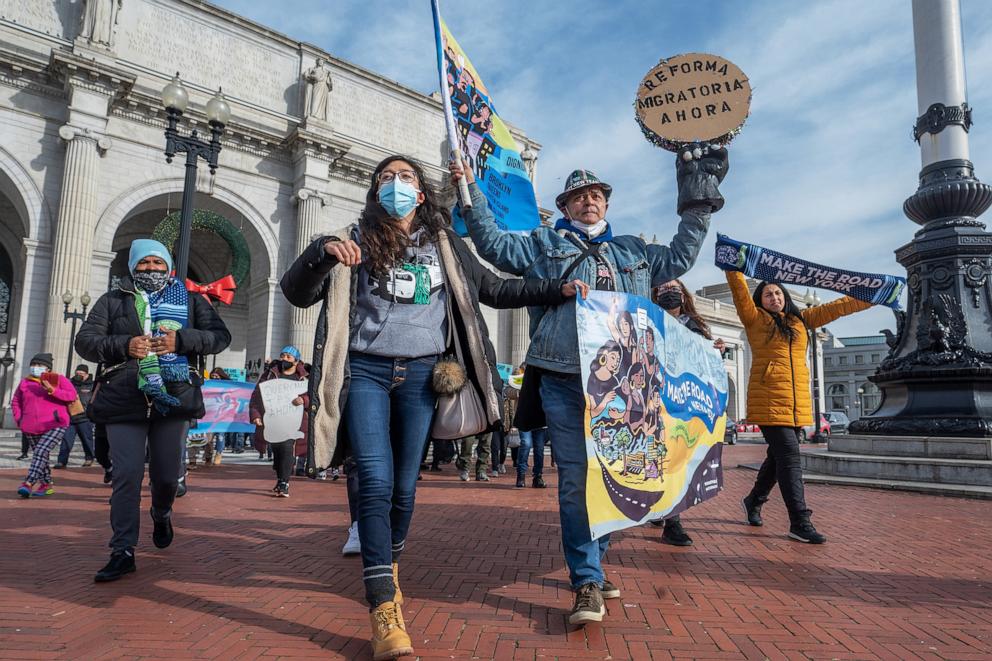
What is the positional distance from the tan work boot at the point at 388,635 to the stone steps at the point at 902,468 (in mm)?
8448

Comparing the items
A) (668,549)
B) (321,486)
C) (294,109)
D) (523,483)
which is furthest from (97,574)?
(294,109)

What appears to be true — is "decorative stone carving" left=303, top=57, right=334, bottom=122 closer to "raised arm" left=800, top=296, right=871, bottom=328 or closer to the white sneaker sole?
"raised arm" left=800, top=296, right=871, bottom=328

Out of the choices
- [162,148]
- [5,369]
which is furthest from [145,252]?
[162,148]

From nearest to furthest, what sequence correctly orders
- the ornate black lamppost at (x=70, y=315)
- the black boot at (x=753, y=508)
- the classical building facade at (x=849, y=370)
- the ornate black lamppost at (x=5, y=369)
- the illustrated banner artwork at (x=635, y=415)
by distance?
1. the illustrated banner artwork at (x=635, y=415)
2. the black boot at (x=753, y=508)
3. the ornate black lamppost at (x=70, y=315)
4. the ornate black lamppost at (x=5, y=369)
5. the classical building facade at (x=849, y=370)

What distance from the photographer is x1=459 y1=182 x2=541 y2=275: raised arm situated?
11.2 feet

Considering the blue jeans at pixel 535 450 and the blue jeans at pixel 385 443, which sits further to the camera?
the blue jeans at pixel 535 450

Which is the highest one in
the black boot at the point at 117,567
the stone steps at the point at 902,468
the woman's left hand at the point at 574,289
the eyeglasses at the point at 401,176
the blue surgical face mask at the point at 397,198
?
the eyeglasses at the point at 401,176

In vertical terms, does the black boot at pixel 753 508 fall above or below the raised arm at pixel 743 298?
below

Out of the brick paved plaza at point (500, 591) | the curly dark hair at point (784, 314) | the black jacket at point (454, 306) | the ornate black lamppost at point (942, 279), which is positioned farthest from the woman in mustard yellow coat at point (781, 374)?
the ornate black lamppost at point (942, 279)

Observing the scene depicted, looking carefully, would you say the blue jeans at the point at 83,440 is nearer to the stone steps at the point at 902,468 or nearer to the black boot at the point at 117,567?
the black boot at the point at 117,567

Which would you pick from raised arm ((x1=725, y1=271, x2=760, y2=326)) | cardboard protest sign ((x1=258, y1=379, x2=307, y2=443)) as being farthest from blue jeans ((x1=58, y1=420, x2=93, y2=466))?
raised arm ((x1=725, y1=271, x2=760, y2=326))

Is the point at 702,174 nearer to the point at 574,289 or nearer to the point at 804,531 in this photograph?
the point at 574,289

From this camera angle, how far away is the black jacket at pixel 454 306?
282cm

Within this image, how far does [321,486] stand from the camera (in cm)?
900
